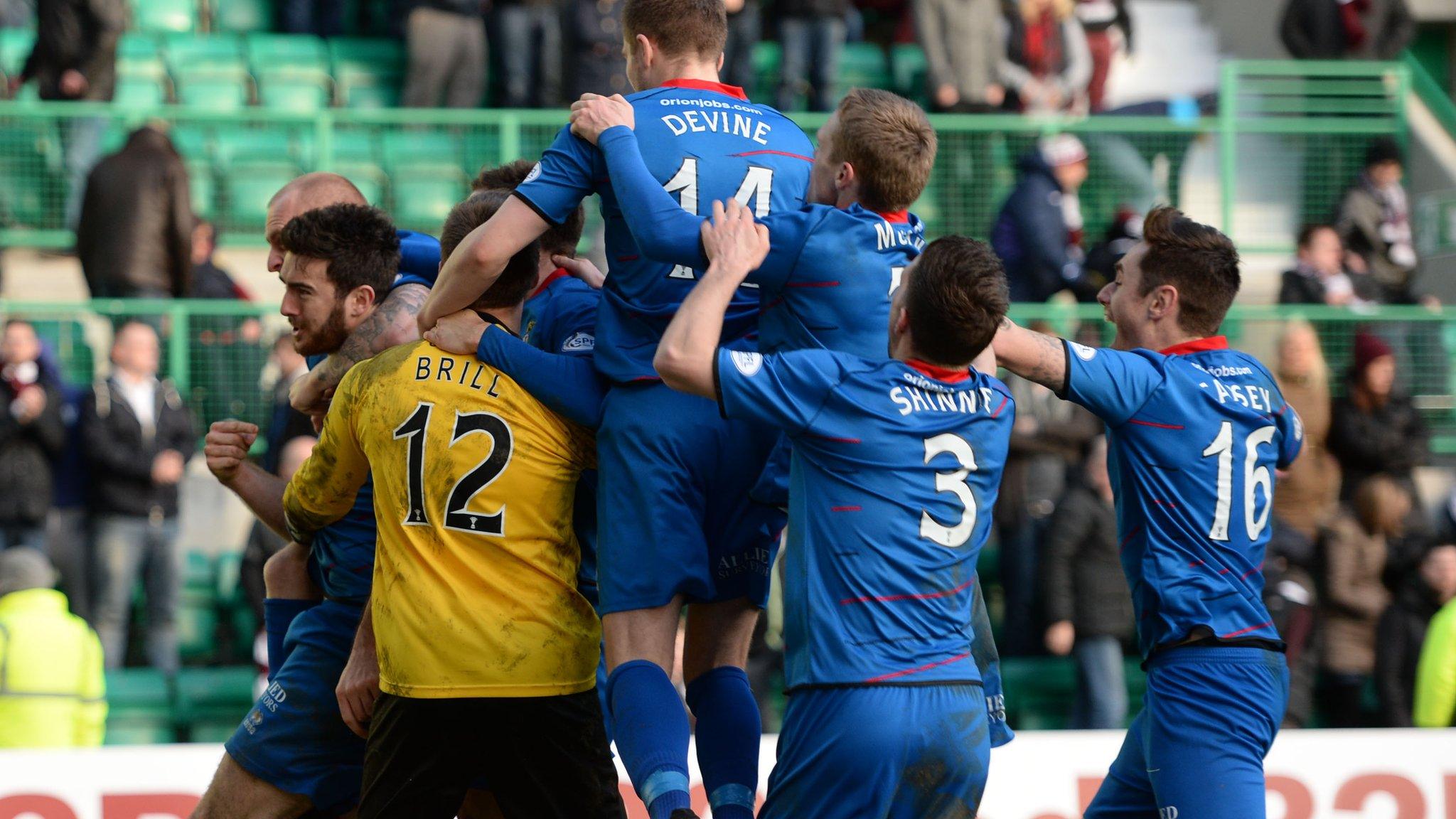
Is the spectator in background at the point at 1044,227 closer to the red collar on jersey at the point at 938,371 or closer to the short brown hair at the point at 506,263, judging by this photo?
the short brown hair at the point at 506,263

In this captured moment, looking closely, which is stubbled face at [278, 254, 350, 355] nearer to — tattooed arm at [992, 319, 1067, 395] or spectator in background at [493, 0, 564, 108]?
tattooed arm at [992, 319, 1067, 395]

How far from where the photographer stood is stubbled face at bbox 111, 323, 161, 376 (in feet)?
33.3

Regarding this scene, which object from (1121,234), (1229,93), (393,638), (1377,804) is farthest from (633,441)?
(1229,93)

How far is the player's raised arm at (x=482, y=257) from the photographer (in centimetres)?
452

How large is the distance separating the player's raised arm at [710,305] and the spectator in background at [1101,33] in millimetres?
10720

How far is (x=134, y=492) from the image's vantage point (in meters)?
10.0

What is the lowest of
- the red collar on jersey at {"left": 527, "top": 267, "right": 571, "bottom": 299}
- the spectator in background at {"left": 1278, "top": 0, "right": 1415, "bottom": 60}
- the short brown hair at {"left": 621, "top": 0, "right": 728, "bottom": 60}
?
the red collar on jersey at {"left": 527, "top": 267, "right": 571, "bottom": 299}

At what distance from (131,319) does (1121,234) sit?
21.9ft

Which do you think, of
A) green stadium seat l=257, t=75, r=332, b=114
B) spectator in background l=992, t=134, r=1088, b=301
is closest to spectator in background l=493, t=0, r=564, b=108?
green stadium seat l=257, t=75, r=332, b=114

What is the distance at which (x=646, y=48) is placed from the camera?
4.90 metres

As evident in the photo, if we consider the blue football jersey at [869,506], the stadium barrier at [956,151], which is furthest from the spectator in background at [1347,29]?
the blue football jersey at [869,506]

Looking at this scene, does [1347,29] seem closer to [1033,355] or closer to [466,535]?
[1033,355]

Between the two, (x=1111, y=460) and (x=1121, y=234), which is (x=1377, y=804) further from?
(x=1121, y=234)

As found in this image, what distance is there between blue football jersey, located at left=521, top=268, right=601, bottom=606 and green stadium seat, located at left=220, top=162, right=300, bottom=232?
24.6ft
